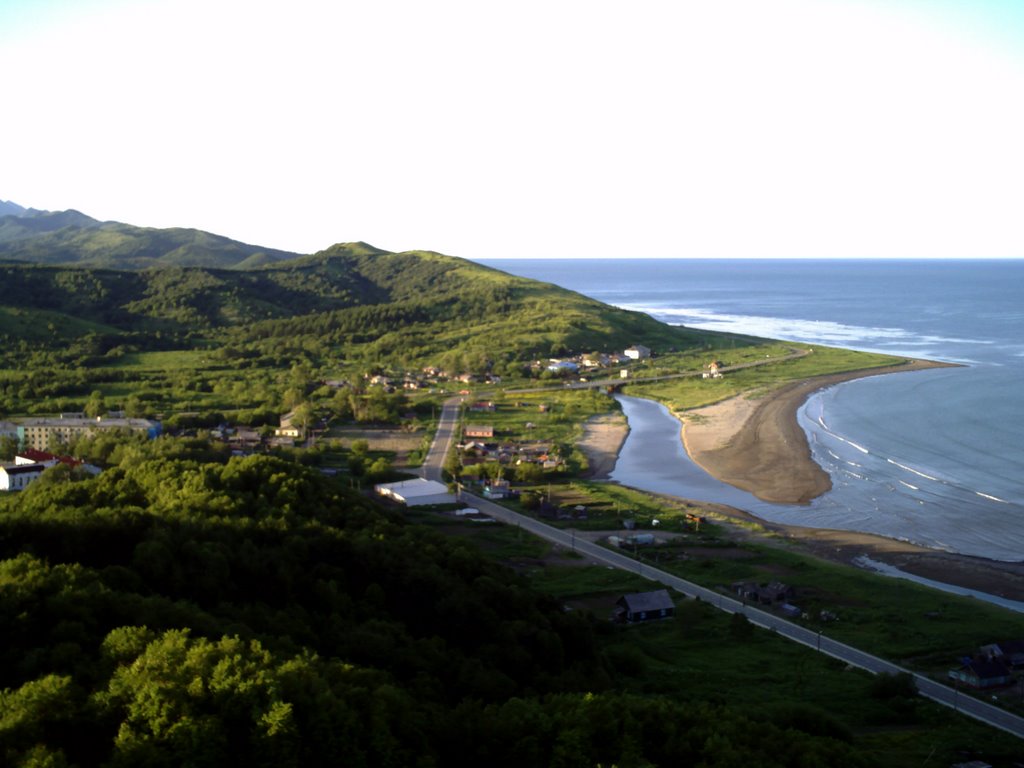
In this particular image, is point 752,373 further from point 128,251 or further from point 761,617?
point 128,251

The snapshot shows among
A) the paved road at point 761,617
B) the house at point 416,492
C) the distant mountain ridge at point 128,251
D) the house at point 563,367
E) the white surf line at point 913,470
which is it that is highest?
the distant mountain ridge at point 128,251

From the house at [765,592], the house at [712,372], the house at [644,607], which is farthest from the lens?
the house at [712,372]

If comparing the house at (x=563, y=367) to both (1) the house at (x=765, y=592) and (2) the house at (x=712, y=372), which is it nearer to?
(2) the house at (x=712, y=372)

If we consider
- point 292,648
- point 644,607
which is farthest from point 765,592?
point 292,648

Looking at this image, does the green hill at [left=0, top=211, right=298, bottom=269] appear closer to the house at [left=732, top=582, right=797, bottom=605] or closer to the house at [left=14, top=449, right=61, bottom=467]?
the house at [left=14, top=449, right=61, bottom=467]

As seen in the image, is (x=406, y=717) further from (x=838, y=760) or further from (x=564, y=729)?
(x=838, y=760)

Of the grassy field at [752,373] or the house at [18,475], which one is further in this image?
the grassy field at [752,373]

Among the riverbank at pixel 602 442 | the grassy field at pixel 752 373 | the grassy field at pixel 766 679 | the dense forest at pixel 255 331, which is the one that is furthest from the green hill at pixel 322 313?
the grassy field at pixel 766 679
